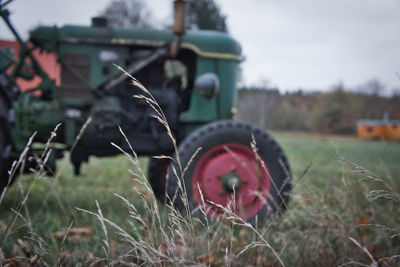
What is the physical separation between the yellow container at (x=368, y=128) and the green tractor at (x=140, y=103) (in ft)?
80.5

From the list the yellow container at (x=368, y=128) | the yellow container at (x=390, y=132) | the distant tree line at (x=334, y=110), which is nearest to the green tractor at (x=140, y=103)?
the distant tree line at (x=334, y=110)

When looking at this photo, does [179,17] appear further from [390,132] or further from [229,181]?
[390,132]

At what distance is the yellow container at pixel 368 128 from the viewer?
2444 cm

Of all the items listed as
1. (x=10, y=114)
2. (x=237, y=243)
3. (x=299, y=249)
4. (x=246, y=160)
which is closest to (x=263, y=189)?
(x=246, y=160)

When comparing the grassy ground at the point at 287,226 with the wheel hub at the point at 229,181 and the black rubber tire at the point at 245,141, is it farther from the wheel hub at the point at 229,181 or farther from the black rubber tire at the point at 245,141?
the wheel hub at the point at 229,181

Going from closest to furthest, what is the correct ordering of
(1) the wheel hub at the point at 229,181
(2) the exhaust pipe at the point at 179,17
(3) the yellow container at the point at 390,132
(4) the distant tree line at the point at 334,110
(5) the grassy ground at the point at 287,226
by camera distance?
(5) the grassy ground at the point at 287,226 → (1) the wheel hub at the point at 229,181 → (2) the exhaust pipe at the point at 179,17 → (3) the yellow container at the point at 390,132 → (4) the distant tree line at the point at 334,110

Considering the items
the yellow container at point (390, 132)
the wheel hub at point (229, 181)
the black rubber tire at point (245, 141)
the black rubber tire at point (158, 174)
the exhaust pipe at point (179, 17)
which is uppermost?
the exhaust pipe at point (179, 17)

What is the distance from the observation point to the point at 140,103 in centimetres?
279

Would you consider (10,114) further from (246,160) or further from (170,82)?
(246,160)

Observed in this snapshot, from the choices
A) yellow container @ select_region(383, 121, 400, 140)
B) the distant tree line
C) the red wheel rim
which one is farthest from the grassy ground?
yellow container @ select_region(383, 121, 400, 140)

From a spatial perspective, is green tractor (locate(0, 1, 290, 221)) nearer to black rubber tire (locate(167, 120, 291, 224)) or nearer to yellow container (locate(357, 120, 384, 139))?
black rubber tire (locate(167, 120, 291, 224))

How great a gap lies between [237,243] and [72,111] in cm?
162

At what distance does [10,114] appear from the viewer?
7.68 ft

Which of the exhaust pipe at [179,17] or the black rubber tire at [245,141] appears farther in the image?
the exhaust pipe at [179,17]
